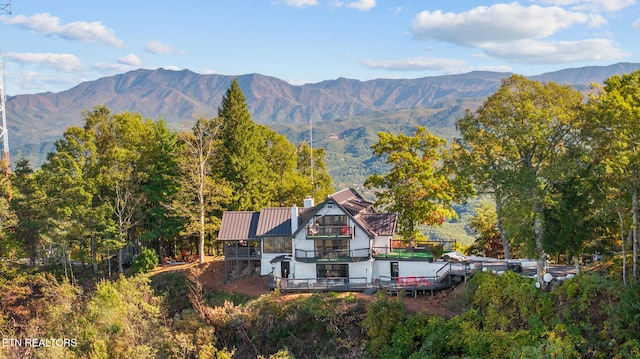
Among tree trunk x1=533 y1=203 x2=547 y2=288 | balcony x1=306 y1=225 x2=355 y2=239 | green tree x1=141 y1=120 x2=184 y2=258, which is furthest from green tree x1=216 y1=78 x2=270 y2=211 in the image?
tree trunk x1=533 y1=203 x2=547 y2=288

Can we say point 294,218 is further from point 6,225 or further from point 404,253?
point 6,225

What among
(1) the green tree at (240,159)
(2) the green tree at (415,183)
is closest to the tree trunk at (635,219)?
(2) the green tree at (415,183)

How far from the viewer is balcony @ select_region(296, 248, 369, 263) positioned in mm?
34906

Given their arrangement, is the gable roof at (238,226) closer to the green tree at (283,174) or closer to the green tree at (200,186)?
the green tree at (200,186)

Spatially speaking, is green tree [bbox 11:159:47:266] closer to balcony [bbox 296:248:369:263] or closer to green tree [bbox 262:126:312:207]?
green tree [bbox 262:126:312:207]

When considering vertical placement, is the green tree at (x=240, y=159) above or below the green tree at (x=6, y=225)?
above

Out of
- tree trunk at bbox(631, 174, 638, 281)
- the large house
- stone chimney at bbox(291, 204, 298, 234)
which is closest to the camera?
tree trunk at bbox(631, 174, 638, 281)

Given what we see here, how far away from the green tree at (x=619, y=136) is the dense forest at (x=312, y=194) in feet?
0.29

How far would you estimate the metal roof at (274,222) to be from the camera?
37531mm

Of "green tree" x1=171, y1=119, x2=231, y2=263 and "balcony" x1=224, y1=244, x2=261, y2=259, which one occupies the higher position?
"green tree" x1=171, y1=119, x2=231, y2=263

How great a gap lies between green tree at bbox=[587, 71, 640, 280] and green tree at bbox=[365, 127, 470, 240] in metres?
12.5

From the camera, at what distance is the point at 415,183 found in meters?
37.9

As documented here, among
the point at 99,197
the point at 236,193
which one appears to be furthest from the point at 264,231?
the point at 99,197

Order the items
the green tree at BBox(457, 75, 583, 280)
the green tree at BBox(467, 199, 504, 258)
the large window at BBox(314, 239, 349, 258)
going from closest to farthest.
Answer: the green tree at BBox(457, 75, 583, 280) → the large window at BBox(314, 239, 349, 258) → the green tree at BBox(467, 199, 504, 258)
